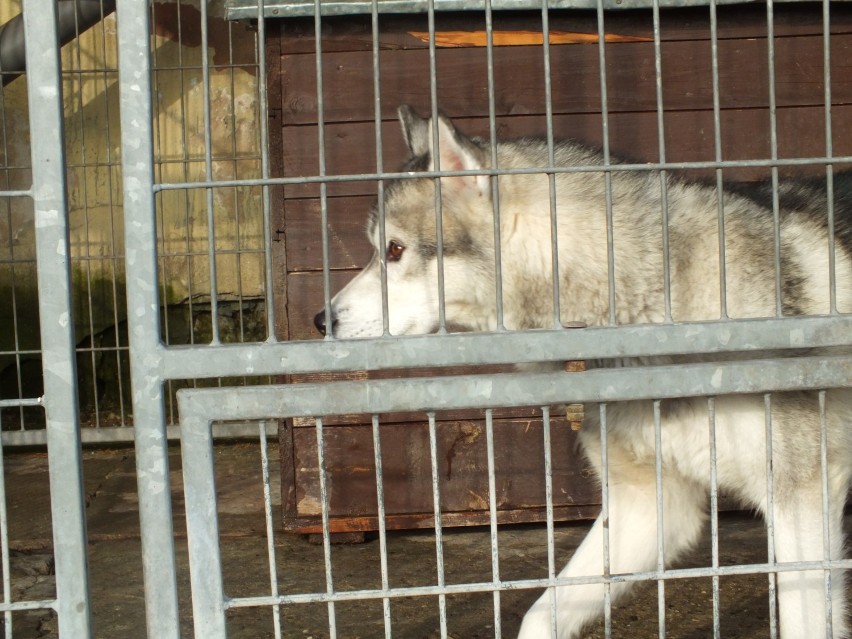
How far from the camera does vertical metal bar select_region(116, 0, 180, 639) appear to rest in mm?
2402

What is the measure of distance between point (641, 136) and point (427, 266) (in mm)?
1707

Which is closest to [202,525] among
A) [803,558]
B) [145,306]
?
[145,306]

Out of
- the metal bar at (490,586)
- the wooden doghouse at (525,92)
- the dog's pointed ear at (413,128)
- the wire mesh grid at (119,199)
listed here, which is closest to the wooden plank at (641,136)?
the wooden doghouse at (525,92)

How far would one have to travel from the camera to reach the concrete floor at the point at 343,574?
3.78 metres

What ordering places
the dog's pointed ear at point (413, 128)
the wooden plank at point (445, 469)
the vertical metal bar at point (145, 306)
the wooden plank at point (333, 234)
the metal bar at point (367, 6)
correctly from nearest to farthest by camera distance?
the vertical metal bar at point (145, 306)
the dog's pointed ear at point (413, 128)
the metal bar at point (367, 6)
the wooden plank at point (333, 234)
the wooden plank at point (445, 469)

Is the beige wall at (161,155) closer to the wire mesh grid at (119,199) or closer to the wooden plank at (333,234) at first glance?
the wire mesh grid at (119,199)

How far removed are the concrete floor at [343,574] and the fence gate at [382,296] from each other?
0.10ft

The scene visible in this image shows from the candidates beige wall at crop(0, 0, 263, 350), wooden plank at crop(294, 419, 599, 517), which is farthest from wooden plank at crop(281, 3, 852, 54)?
beige wall at crop(0, 0, 263, 350)

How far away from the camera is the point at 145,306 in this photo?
242 cm

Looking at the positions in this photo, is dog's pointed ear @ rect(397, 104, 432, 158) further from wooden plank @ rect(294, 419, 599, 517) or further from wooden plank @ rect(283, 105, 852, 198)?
wooden plank @ rect(294, 419, 599, 517)

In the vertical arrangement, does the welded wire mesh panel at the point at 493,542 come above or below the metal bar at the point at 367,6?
→ below

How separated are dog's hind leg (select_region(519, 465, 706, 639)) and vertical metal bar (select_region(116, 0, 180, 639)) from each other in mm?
1342

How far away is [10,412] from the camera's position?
712 centimetres

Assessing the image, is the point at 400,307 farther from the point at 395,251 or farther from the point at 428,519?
the point at 428,519
